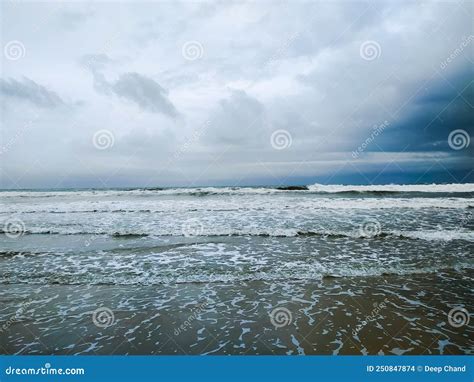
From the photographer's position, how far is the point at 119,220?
16.7m

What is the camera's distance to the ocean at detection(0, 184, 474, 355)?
460cm

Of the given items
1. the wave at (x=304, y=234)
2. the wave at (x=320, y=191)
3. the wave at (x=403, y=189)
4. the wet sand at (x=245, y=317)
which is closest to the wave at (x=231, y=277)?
the wet sand at (x=245, y=317)

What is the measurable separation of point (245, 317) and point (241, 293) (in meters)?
1.10

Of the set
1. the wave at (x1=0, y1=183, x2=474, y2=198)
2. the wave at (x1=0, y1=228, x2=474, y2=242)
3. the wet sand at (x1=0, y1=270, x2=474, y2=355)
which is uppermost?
the wave at (x1=0, y1=183, x2=474, y2=198)

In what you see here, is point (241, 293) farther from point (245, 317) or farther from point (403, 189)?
point (403, 189)

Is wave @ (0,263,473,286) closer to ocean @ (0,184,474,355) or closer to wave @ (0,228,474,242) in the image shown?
ocean @ (0,184,474,355)

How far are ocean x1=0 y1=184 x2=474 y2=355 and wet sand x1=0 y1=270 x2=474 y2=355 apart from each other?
0.02 m

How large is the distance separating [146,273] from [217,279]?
6.03 ft

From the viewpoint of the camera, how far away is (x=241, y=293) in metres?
6.42

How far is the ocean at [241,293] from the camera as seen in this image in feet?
15.1

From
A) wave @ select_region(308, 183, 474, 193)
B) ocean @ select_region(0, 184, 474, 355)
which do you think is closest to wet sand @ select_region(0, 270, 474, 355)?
ocean @ select_region(0, 184, 474, 355)

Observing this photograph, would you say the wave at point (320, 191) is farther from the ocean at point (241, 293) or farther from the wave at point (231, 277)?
the wave at point (231, 277)

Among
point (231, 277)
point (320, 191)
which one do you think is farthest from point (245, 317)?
point (320, 191)
